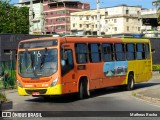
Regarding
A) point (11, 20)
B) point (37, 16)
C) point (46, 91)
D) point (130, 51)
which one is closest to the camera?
point (46, 91)

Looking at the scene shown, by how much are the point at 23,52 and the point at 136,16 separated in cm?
12403

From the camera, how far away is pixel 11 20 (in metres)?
87.5

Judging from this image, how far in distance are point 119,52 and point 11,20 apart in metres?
64.9

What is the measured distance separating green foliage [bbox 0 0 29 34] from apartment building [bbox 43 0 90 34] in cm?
6164

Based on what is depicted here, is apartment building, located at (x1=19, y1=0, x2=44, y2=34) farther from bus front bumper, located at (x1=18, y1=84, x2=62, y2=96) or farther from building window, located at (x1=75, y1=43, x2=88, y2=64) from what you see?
bus front bumper, located at (x1=18, y1=84, x2=62, y2=96)

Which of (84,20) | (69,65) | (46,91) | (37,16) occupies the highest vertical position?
(37,16)

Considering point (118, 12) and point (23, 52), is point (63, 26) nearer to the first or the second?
point (118, 12)

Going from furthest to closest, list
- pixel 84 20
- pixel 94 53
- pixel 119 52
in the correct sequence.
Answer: pixel 84 20 → pixel 119 52 → pixel 94 53

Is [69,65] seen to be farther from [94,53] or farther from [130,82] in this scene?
[130,82]

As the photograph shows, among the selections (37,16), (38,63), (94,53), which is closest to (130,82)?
(94,53)

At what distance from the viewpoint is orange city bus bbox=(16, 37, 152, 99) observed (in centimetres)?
1933

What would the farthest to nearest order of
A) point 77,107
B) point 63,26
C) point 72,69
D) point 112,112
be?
point 63,26 → point 72,69 → point 77,107 → point 112,112

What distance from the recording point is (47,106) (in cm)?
1792

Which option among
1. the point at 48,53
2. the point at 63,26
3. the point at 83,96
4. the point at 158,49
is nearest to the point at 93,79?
the point at 83,96
